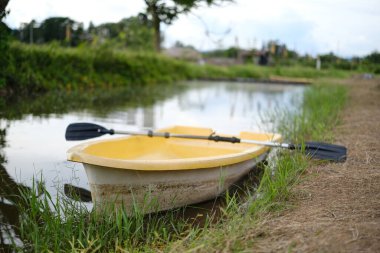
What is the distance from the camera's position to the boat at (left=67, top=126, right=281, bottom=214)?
3082 mm

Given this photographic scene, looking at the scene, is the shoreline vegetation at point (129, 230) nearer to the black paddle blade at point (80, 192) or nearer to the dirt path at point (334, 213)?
the dirt path at point (334, 213)

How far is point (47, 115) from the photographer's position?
7.94m

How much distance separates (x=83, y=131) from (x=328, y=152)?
8.09 ft

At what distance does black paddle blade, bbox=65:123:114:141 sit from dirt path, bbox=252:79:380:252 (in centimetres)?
219

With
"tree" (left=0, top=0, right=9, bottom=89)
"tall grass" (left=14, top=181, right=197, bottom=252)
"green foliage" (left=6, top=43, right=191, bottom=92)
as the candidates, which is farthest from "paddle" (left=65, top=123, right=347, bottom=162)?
"green foliage" (left=6, top=43, right=191, bottom=92)

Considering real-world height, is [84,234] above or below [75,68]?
below

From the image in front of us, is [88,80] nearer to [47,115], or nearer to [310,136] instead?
[47,115]

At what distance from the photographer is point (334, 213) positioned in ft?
8.61

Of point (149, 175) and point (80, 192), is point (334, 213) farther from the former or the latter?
point (80, 192)

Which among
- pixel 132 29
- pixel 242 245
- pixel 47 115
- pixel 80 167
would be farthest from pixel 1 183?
pixel 132 29

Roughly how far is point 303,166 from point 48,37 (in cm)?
1317

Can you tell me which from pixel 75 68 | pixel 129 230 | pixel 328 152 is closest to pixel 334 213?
pixel 129 230

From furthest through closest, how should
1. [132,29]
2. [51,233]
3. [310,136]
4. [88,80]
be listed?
[132,29]
[88,80]
[310,136]
[51,233]

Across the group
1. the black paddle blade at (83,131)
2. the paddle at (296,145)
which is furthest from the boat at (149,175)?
the black paddle blade at (83,131)
